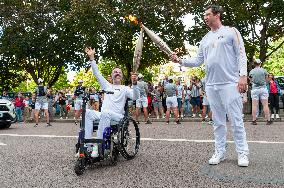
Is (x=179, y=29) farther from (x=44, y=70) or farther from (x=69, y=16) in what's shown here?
(x=44, y=70)

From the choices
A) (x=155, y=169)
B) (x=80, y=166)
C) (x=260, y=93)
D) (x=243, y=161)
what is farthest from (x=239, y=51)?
(x=260, y=93)

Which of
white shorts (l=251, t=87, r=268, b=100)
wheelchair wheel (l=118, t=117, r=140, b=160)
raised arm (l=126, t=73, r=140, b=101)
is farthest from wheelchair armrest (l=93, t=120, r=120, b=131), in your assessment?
white shorts (l=251, t=87, r=268, b=100)

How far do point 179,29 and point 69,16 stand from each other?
624cm

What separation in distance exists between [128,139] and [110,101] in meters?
0.64

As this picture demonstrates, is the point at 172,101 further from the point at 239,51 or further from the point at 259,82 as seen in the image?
the point at 239,51

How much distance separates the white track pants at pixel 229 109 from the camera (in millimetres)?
5793

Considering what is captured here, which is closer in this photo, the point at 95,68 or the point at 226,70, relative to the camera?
the point at 226,70

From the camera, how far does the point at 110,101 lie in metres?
6.70

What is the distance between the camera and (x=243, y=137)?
5879mm

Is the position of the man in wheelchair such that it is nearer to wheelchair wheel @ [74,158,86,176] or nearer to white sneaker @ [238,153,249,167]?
wheelchair wheel @ [74,158,86,176]

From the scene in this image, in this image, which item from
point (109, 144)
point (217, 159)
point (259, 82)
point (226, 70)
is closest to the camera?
point (226, 70)

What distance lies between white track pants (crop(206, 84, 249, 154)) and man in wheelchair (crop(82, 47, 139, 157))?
1.24 metres

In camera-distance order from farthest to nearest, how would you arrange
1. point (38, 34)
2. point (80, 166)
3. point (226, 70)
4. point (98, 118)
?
point (38, 34) → point (98, 118) → point (226, 70) → point (80, 166)

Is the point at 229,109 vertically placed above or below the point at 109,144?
above
